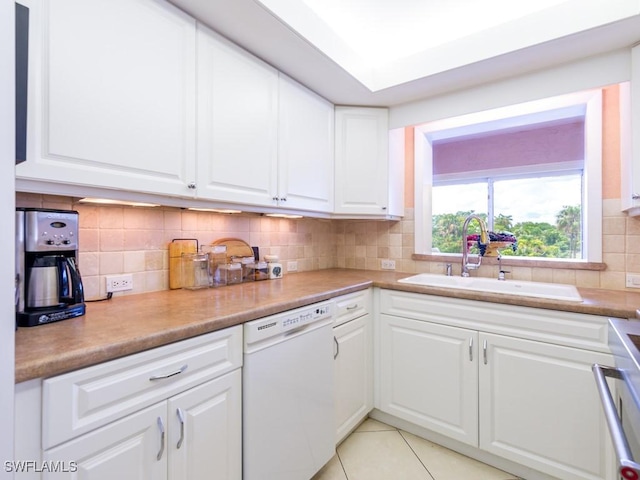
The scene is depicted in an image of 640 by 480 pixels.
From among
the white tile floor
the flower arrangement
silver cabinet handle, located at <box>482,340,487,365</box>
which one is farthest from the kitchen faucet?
the white tile floor

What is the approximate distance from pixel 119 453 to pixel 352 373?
1.25 metres

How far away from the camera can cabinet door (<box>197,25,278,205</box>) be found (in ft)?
4.66

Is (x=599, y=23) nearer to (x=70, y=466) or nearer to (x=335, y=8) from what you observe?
(x=335, y=8)

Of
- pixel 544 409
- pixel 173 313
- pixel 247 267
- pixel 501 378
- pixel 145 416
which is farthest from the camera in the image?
pixel 247 267

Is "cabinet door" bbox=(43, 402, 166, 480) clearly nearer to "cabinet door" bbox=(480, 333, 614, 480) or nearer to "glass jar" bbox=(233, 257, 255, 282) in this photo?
"glass jar" bbox=(233, 257, 255, 282)

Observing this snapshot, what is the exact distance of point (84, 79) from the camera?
1.04 metres

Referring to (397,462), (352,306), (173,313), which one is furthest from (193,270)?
(397,462)

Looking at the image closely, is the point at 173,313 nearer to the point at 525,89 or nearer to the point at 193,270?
the point at 193,270

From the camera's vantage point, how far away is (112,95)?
3.66ft

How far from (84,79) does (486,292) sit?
76.8 inches

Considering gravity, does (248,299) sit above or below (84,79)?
below

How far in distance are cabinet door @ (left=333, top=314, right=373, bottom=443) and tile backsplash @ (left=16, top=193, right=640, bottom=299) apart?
0.77m

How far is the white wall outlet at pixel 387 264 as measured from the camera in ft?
8.39

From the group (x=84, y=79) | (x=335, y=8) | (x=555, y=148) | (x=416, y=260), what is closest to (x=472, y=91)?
(x=335, y=8)
